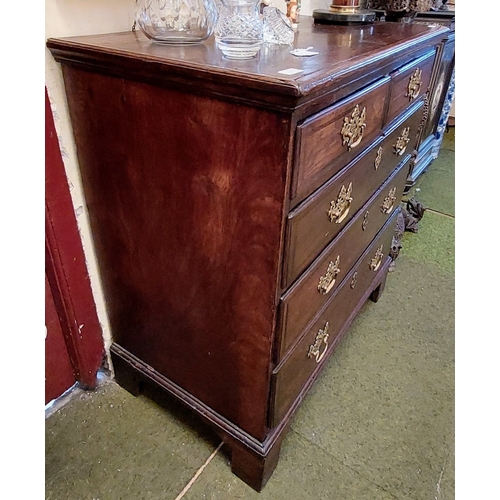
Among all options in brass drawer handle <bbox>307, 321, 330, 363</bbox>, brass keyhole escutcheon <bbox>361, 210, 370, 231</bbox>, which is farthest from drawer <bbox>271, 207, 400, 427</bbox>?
brass keyhole escutcheon <bbox>361, 210, 370, 231</bbox>

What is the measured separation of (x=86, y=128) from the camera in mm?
905

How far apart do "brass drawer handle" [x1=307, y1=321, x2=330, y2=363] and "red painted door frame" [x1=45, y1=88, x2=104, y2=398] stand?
57cm

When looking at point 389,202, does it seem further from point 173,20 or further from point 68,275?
point 68,275

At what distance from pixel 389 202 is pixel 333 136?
64 cm

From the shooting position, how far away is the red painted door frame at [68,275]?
0.94 metres

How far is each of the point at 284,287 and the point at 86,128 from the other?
508mm

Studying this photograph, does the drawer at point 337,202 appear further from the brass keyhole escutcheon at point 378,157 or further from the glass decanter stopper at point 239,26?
the glass decanter stopper at point 239,26

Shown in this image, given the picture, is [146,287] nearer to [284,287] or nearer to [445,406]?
[284,287]

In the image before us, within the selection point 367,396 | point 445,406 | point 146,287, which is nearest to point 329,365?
point 367,396

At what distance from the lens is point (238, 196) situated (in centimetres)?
75

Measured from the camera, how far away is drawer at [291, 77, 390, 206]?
2.28ft

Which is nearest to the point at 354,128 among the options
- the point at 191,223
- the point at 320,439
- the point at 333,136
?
the point at 333,136

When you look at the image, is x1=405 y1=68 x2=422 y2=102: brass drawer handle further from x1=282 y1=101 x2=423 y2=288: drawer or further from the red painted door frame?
Result: the red painted door frame

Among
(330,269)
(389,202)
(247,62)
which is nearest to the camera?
(247,62)
